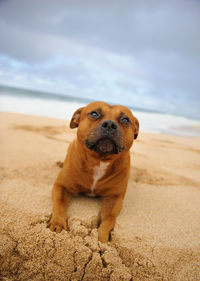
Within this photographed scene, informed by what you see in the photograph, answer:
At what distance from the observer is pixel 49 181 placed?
2.74 meters

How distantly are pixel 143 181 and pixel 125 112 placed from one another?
1.51 meters

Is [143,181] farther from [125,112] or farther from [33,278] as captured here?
[33,278]

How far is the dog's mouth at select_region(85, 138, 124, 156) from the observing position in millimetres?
1882

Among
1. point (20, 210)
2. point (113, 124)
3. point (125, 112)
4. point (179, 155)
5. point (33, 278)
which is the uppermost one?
point (125, 112)

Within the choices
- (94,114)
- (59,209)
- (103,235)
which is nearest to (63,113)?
(94,114)

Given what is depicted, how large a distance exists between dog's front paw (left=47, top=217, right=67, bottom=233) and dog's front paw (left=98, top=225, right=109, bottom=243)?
0.33 meters

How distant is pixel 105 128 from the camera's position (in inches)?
73.9

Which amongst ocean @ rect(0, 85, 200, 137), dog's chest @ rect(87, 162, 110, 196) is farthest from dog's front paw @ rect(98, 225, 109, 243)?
ocean @ rect(0, 85, 200, 137)

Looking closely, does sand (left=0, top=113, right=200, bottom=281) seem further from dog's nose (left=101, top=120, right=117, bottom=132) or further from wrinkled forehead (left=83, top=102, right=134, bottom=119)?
wrinkled forehead (left=83, top=102, right=134, bottom=119)

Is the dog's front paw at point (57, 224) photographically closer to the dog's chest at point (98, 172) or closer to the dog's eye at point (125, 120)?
the dog's chest at point (98, 172)

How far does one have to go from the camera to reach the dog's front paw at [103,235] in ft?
5.82

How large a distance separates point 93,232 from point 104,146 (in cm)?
82

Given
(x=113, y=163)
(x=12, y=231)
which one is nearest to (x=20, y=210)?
(x=12, y=231)

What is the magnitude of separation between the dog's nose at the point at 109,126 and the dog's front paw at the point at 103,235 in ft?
3.11
